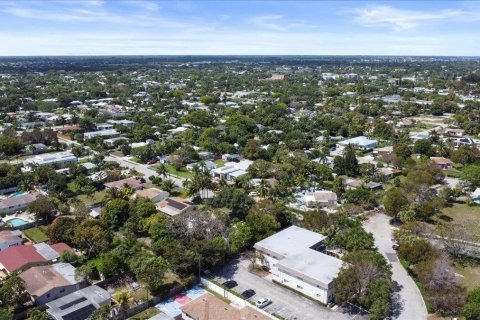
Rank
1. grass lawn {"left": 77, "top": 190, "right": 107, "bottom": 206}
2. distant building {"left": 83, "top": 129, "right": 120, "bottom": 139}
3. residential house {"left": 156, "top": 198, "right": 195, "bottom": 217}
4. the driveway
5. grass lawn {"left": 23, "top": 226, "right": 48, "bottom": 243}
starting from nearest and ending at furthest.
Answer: the driveway, grass lawn {"left": 23, "top": 226, "right": 48, "bottom": 243}, residential house {"left": 156, "top": 198, "right": 195, "bottom": 217}, grass lawn {"left": 77, "top": 190, "right": 107, "bottom": 206}, distant building {"left": 83, "top": 129, "right": 120, "bottom": 139}

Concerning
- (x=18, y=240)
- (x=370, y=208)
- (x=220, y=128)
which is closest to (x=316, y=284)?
(x=370, y=208)

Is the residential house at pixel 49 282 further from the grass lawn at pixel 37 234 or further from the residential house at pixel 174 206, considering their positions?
the residential house at pixel 174 206

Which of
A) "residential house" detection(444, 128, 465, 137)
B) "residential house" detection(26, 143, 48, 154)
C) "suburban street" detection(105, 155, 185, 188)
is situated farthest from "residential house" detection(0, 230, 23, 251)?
"residential house" detection(444, 128, 465, 137)

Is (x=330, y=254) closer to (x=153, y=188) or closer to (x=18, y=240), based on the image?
(x=153, y=188)

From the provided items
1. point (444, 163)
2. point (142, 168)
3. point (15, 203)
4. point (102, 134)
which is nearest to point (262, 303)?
point (15, 203)

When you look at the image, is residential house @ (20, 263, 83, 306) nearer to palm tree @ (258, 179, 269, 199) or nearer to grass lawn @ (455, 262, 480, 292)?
palm tree @ (258, 179, 269, 199)
